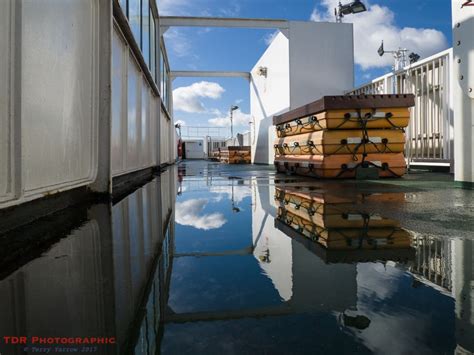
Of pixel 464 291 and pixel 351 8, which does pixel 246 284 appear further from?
pixel 351 8

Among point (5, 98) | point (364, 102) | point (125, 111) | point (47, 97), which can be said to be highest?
point (364, 102)

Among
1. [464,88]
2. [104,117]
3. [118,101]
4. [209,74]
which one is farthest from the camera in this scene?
[209,74]

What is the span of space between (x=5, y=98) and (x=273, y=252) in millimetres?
1411

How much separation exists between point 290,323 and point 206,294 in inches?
12.2

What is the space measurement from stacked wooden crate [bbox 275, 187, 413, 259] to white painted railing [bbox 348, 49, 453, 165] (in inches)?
162

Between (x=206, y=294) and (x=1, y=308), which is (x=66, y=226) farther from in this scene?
(x=206, y=294)

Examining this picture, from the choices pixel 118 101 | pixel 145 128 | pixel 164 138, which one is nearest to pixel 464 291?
pixel 118 101

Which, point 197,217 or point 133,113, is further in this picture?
point 133,113

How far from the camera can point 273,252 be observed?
1620mm

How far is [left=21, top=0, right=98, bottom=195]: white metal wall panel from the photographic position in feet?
6.46

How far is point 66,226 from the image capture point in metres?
2.07

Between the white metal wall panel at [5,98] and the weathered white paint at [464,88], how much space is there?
13.5 ft

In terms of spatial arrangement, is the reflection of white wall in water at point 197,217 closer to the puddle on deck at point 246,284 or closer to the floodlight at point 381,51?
the puddle on deck at point 246,284

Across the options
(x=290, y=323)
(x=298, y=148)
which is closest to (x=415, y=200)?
(x=290, y=323)
